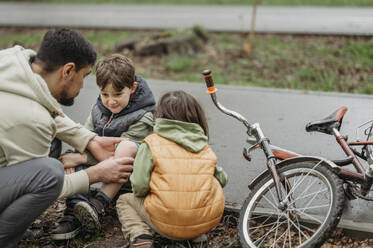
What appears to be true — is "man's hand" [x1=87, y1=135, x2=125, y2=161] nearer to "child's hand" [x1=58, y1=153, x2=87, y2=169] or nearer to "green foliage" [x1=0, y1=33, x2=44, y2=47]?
"child's hand" [x1=58, y1=153, x2=87, y2=169]

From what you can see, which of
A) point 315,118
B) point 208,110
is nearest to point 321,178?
point 315,118

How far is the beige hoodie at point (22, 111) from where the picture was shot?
98.2 inches

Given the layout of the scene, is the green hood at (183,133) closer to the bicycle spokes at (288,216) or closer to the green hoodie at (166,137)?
the green hoodie at (166,137)

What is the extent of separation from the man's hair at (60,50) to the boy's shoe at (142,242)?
3.77ft

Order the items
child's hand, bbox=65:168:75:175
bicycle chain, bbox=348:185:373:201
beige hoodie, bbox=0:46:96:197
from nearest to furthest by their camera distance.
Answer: beige hoodie, bbox=0:46:96:197
bicycle chain, bbox=348:185:373:201
child's hand, bbox=65:168:75:175

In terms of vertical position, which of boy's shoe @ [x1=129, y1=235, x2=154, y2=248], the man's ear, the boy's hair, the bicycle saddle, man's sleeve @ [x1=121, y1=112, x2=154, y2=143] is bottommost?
boy's shoe @ [x1=129, y1=235, x2=154, y2=248]

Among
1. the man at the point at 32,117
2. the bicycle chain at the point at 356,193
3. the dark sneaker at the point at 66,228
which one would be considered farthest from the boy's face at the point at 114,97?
the bicycle chain at the point at 356,193

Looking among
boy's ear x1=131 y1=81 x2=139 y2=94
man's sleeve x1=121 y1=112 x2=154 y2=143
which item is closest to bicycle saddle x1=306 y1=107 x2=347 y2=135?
man's sleeve x1=121 y1=112 x2=154 y2=143

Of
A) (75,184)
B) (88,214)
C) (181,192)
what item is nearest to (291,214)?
(181,192)

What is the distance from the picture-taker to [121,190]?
139 inches

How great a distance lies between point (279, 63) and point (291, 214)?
497 cm

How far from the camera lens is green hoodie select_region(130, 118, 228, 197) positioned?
278 cm

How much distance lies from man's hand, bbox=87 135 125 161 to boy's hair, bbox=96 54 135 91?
0.40 meters

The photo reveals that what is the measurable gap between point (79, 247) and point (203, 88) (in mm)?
3666
